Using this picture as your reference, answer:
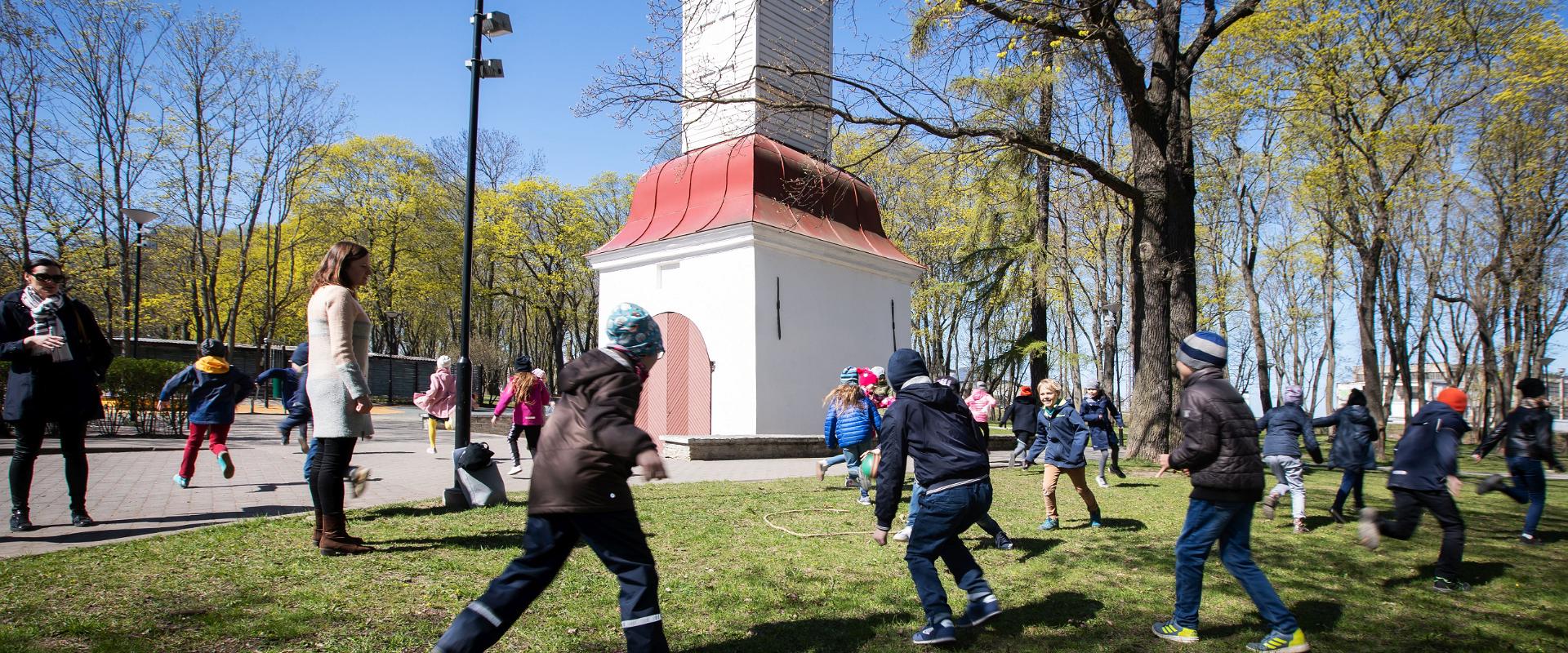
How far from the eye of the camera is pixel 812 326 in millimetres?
18094

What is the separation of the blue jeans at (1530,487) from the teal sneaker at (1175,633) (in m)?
5.62

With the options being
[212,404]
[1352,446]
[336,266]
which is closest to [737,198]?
[212,404]

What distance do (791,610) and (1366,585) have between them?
13.7 feet

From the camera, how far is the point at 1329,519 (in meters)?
8.24

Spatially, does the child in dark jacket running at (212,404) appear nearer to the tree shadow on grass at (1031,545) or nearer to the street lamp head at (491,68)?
the street lamp head at (491,68)

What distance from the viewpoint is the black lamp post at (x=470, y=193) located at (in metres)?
8.05

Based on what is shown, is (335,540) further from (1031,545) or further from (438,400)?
(438,400)

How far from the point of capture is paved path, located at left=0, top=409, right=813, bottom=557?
5875 millimetres

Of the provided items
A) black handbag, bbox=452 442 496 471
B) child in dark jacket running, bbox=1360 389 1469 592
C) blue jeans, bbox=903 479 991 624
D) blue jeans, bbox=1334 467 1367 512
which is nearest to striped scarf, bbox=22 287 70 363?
black handbag, bbox=452 442 496 471

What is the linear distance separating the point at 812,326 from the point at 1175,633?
14.2 meters

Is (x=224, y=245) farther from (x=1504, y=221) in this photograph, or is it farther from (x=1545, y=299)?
(x=1545, y=299)

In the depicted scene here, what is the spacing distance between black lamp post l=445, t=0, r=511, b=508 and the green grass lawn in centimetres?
126

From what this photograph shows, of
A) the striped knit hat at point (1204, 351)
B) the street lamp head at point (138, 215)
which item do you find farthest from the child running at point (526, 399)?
the street lamp head at point (138, 215)

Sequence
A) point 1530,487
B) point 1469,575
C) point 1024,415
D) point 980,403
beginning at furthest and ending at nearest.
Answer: point 980,403
point 1024,415
point 1530,487
point 1469,575
